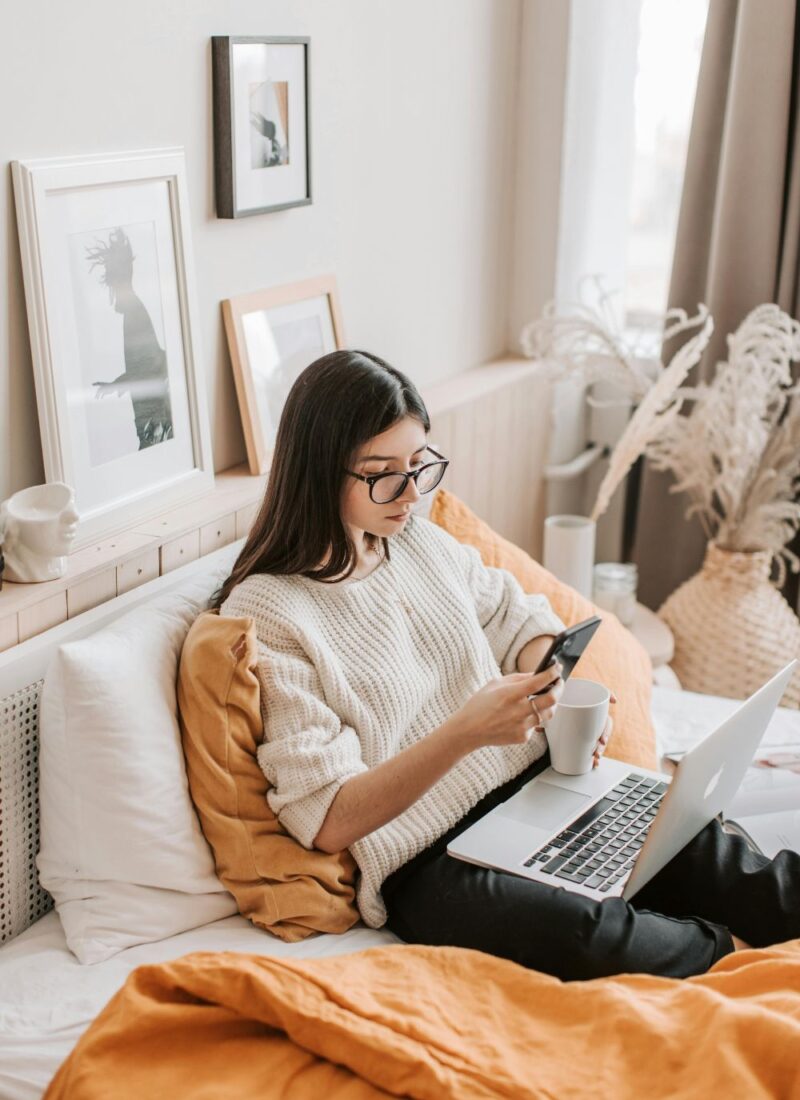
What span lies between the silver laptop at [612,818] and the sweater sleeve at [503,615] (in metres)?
0.20

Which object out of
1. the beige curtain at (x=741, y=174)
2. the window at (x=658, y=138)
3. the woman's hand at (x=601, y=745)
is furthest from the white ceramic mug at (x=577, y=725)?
the window at (x=658, y=138)

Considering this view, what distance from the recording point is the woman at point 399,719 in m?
1.48

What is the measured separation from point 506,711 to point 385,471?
0.35 metres

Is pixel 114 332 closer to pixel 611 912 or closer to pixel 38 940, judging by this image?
pixel 38 940

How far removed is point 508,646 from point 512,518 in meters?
1.09

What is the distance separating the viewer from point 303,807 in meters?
1.51

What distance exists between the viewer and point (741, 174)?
9.16 feet

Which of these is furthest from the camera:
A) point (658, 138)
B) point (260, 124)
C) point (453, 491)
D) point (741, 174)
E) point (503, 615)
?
point (658, 138)

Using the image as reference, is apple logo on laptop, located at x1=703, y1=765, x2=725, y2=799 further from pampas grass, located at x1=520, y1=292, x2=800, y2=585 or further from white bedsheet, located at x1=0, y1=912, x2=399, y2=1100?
pampas grass, located at x1=520, y1=292, x2=800, y2=585

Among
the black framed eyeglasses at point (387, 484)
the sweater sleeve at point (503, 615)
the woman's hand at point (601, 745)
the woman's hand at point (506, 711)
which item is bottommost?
the woman's hand at point (601, 745)

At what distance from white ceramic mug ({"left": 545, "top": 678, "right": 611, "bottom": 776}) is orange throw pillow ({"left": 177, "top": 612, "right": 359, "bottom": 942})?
1.19 ft

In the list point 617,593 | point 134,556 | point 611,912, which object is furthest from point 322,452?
point 617,593

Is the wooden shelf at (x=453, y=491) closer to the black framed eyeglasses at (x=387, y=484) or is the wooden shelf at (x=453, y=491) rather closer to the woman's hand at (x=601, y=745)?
the black framed eyeglasses at (x=387, y=484)

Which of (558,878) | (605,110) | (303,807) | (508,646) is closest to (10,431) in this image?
(303,807)
